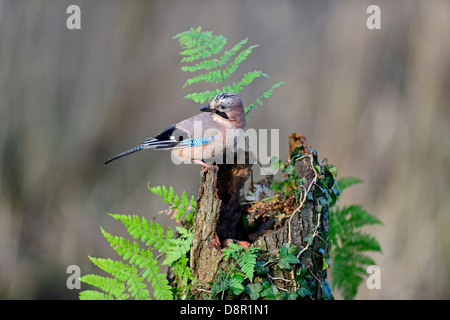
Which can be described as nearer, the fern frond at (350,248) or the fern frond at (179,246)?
the fern frond at (179,246)

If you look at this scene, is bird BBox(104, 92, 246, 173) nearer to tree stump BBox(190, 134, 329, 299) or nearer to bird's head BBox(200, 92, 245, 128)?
bird's head BBox(200, 92, 245, 128)

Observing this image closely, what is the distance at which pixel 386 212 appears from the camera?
103 inches

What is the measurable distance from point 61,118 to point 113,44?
20.9 inches

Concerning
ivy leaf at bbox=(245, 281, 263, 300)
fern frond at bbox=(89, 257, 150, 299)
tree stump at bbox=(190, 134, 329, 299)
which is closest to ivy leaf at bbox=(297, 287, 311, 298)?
tree stump at bbox=(190, 134, 329, 299)

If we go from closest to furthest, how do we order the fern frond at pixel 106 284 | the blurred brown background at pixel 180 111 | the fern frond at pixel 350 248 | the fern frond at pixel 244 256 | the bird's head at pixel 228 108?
the fern frond at pixel 244 256 < the fern frond at pixel 106 284 < the bird's head at pixel 228 108 < the fern frond at pixel 350 248 < the blurred brown background at pixel 180 111

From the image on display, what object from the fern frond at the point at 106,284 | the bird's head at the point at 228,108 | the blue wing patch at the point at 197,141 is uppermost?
the bird's head at the point at 228,108

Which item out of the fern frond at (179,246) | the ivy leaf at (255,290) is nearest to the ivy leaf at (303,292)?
the ivy leaf at (255,290)

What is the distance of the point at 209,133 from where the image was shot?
1.58 meters

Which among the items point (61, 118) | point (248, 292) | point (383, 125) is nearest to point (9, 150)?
point (61, 118)

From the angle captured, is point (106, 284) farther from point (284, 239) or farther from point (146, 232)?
point (284, 239)

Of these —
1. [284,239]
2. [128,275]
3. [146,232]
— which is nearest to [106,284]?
[128,275]

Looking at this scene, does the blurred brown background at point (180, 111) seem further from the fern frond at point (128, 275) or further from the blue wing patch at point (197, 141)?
the fern frond at point (128, 275)

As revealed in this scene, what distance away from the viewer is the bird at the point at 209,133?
5.15ft

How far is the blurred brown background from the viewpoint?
2.54 metres
